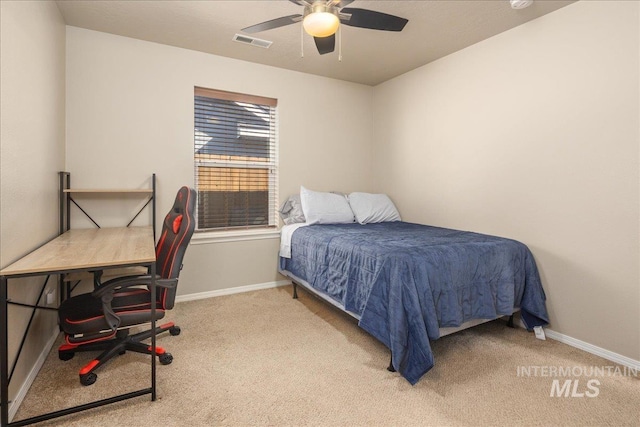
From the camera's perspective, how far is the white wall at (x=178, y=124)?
9.23 feet

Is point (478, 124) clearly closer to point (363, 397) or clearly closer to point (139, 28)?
point (363, 397)

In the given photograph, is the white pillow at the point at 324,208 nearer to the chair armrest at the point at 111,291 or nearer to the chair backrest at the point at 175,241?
the chair backrest at the point at 175,241

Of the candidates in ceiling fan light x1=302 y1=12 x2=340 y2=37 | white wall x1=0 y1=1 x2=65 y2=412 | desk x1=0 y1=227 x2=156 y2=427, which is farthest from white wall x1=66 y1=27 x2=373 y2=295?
ceiling fan light x1=302 y1=12 x2=340 y2=37

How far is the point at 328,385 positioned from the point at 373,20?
2.22 metres

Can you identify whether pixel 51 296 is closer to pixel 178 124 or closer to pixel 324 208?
pixel 178 124

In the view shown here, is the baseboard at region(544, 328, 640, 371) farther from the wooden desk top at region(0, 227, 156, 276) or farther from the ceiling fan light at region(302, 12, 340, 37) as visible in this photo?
the wooden desk top at region(0, 227, 156, 276)

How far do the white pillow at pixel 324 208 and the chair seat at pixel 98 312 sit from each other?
1.74 metres

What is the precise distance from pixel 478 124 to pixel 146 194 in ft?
10.3

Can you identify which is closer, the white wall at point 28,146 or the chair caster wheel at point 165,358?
the white wall at point 28,146

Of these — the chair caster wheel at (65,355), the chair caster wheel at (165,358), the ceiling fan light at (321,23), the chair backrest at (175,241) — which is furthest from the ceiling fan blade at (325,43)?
the chair caster wheel at (65,355)

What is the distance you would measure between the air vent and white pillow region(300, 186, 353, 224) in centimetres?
145

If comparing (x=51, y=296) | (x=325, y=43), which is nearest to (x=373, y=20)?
(x=325, y=43)

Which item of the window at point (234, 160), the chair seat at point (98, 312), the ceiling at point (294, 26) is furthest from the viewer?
the window at point (234, 160)

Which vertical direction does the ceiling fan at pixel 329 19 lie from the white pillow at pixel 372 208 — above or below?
above
